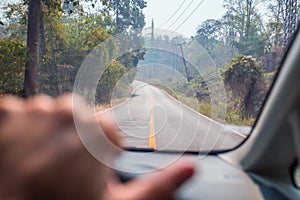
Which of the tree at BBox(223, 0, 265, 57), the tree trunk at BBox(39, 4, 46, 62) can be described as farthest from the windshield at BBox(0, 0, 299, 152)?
the tree trunk at BBox(39, 4, 46, 62)

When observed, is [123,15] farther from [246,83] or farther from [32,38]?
[246,83]

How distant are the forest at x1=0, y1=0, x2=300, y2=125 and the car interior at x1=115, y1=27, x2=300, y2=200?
0.37 m

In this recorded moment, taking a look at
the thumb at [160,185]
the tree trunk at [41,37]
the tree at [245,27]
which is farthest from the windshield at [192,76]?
the tree trunk at [41,37]

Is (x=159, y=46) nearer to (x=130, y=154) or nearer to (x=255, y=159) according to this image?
(x=130, y=154)

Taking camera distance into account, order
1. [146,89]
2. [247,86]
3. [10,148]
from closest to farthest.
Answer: [10,148]
[247,86]
[146,89]

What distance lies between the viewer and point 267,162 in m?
3.02

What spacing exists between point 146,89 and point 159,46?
1.90 meters

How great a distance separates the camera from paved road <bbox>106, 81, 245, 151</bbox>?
449 cm

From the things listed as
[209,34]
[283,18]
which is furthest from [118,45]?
[283,18]

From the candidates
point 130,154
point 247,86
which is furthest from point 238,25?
point 130,154

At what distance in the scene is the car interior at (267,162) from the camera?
2494 mm

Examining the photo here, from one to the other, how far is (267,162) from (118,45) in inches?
140

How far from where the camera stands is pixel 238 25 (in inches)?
246

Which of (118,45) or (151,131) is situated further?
(151,131)
